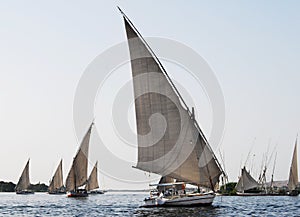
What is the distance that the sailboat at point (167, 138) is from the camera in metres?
58.4

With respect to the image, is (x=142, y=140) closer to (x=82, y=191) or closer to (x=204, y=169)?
(x=204, y=169)

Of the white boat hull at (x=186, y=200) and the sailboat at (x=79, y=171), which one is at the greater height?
the sailboat at (x=79, y=171)

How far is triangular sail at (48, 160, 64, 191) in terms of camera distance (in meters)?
175

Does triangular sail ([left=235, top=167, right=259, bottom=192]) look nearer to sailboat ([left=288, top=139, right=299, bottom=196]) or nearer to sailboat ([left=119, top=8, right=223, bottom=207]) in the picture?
sailboat ([left=288, top=139, right=299, bottom=196])

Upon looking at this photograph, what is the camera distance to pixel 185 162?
2515 inches

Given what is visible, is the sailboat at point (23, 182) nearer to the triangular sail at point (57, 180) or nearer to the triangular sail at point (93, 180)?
the triangular sail at point (57, 180)

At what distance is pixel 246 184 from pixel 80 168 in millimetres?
43624

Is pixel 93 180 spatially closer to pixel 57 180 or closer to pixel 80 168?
pixel 80 168

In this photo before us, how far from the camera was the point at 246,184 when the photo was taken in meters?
148

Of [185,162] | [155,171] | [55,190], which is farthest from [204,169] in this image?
[55,190]

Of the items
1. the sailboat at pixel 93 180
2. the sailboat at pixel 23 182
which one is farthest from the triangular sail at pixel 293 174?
the sailboat at pixel 23 182

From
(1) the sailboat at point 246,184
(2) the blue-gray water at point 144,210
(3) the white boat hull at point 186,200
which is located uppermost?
→ (1) the sailboat at point 246,184

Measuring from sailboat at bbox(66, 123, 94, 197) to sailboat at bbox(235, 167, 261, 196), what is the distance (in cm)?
3958

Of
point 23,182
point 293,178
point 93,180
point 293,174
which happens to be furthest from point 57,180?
point 293,174
